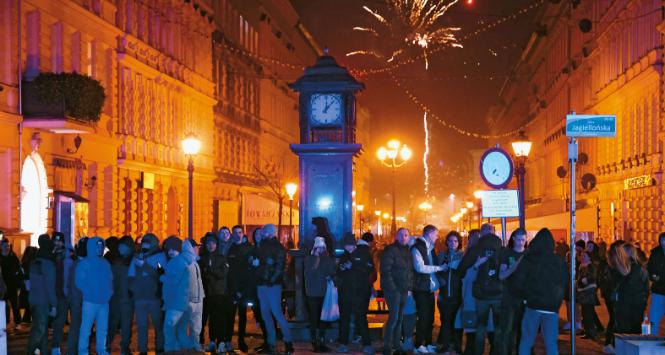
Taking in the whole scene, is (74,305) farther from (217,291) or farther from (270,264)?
(270,264)

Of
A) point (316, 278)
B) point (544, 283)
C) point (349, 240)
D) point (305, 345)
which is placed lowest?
point (305, 345)

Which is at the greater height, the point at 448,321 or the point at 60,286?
the point at 60,286

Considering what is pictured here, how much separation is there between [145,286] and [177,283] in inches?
27.1

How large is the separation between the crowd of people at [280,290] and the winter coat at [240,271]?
0.02 m

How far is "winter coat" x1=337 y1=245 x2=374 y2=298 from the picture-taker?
16703mm

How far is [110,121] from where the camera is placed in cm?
3675

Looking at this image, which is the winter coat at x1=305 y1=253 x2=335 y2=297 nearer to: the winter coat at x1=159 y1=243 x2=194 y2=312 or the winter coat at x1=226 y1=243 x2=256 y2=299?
the winter coat at x1=226 y1=243 x2=256 y2=299

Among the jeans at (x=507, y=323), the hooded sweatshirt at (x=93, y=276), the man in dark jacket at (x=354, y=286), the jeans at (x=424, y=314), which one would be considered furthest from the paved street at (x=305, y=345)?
the jeans at (x=507, y=323)

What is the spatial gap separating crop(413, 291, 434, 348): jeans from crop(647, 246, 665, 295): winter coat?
3.34m

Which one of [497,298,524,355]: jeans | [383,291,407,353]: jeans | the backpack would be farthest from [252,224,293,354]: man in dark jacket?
[497,298,524,355]: jeans

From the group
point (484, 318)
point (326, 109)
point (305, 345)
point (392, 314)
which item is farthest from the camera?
point (326, 109)

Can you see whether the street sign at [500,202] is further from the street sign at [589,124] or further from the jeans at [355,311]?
the street sign at [589,124]

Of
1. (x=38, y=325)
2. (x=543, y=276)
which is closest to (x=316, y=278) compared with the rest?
(x=38, y=325)

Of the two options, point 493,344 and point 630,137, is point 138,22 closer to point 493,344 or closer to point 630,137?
point 630,137
